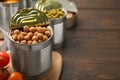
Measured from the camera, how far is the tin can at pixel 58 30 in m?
1.22

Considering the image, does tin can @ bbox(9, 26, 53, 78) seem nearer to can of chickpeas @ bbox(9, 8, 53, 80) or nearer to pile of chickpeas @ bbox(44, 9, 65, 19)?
can of chickpeas @ bbox(9, 8, 53, 80)

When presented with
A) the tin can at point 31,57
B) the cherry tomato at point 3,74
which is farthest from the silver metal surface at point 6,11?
the cherry tomato at point 3,74

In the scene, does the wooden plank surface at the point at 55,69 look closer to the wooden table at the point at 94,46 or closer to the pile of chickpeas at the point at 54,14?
the wooden table at the point at 94,46

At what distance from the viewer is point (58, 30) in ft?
4.07

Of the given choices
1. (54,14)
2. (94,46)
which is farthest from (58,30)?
(94,46)

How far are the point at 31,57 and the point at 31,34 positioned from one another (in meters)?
0.09

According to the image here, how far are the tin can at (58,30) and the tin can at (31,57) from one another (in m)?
0.17

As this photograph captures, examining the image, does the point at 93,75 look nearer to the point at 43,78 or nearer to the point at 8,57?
the point at 43,78

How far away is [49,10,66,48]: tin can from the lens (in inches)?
47.9

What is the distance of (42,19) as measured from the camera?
1151 millimetres

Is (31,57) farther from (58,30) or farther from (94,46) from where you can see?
(94,46)

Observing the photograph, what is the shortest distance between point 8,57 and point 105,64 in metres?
0.39

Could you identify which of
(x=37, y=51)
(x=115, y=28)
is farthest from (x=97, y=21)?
(x=37, y=51)

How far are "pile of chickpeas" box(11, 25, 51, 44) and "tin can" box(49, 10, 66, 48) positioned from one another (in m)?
0.11
